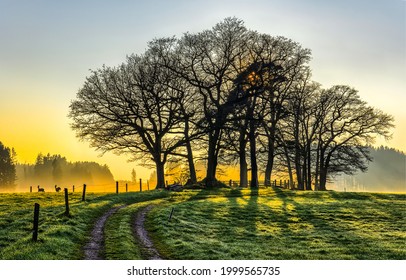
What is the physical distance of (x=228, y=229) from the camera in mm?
27672

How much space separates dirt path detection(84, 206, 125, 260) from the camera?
18.1 metres

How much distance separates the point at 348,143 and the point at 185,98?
24944 millimetres

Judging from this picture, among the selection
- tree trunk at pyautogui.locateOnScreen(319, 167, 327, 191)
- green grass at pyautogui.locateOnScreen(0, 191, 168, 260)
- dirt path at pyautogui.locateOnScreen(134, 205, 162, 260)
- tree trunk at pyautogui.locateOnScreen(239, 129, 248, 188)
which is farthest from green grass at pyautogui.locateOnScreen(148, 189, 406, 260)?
tree trunk at pyautogui.locateOnScreen(319, 167, 327, 191)

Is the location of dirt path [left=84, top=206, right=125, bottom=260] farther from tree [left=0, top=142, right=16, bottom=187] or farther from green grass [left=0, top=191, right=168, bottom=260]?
tree [left=0, top=142, right=16, bottom=187]

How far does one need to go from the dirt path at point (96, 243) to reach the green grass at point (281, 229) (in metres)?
2.96

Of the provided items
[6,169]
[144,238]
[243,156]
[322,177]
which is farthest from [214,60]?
[6,169]

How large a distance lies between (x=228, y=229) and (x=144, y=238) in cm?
731

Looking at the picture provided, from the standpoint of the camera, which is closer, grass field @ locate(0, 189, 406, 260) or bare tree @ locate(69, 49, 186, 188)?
grass field @ locate(0, 189, 406, 260)

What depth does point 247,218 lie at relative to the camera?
31.9 metres

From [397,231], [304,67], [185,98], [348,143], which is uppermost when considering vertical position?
[304,67]

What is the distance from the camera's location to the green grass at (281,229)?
823 inches
